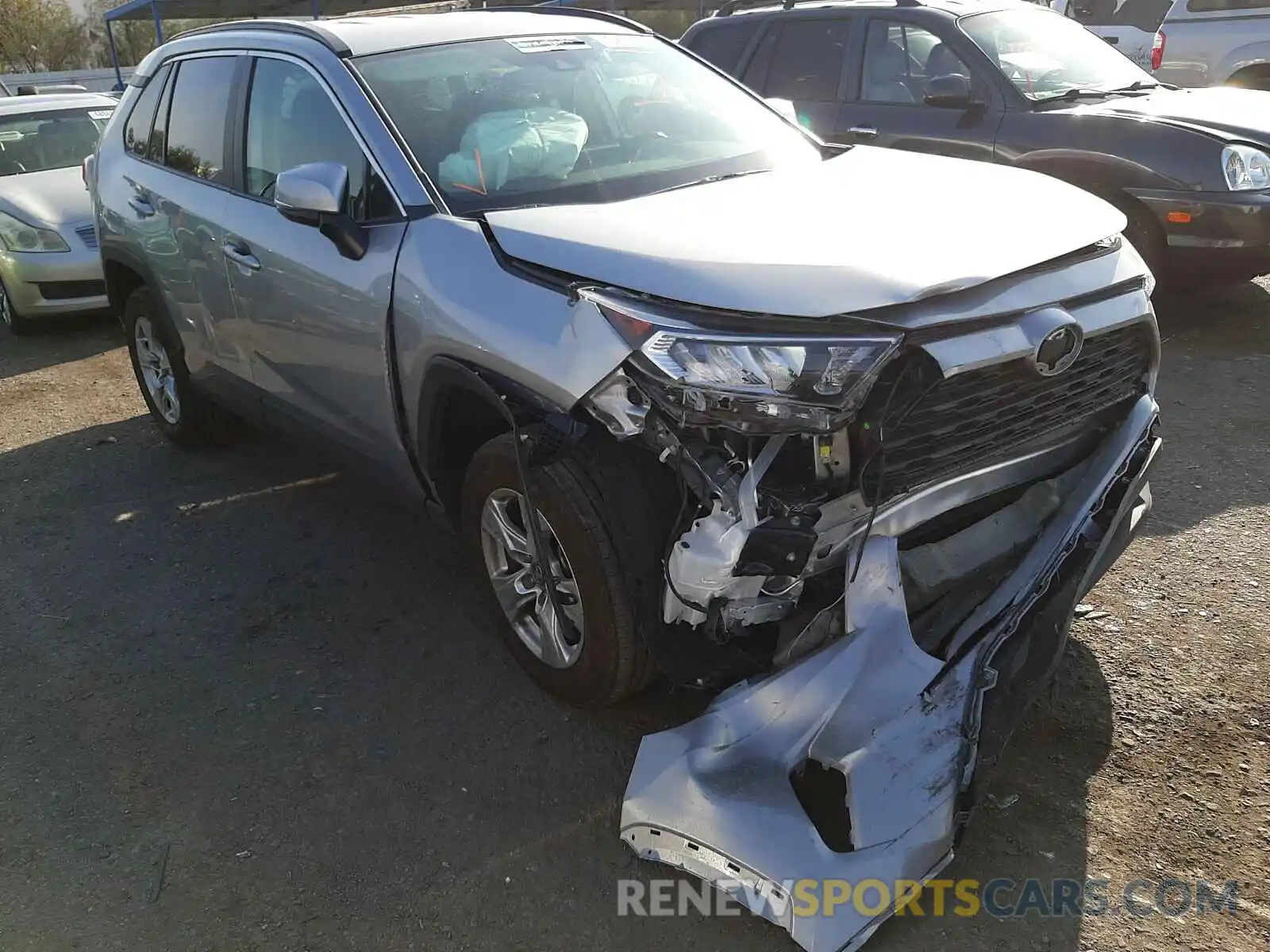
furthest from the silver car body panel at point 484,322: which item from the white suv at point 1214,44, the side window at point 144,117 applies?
the white suv at point 1214,44

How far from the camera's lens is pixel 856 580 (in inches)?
96.0

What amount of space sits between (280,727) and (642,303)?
1.78 metres

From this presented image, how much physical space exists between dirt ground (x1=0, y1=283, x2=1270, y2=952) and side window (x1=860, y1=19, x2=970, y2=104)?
2.86m

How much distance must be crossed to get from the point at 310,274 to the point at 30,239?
576cm

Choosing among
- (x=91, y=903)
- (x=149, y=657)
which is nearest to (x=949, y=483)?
(x=91, y=903)

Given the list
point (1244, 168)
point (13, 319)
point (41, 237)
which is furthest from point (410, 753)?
point (13, 319)

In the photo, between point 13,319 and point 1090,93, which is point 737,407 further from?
point 13,319

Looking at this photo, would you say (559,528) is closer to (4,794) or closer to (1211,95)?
(4,794)

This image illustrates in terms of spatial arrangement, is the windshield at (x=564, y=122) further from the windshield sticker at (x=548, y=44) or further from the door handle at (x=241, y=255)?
the door handle at (x=241, y=255)

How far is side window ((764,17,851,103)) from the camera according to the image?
6.80 m

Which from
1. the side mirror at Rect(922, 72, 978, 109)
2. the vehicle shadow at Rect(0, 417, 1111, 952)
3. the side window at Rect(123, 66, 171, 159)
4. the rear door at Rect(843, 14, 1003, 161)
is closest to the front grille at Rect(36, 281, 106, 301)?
the side window at Rect(123, 66, 171, 159)

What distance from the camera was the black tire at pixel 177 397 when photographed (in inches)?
198

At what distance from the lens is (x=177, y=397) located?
5.25 metres

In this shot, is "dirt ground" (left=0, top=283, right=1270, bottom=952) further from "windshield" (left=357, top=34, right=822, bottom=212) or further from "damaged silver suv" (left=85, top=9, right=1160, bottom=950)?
"windshield" (left=357, top=34, right=822, bottom=212)
